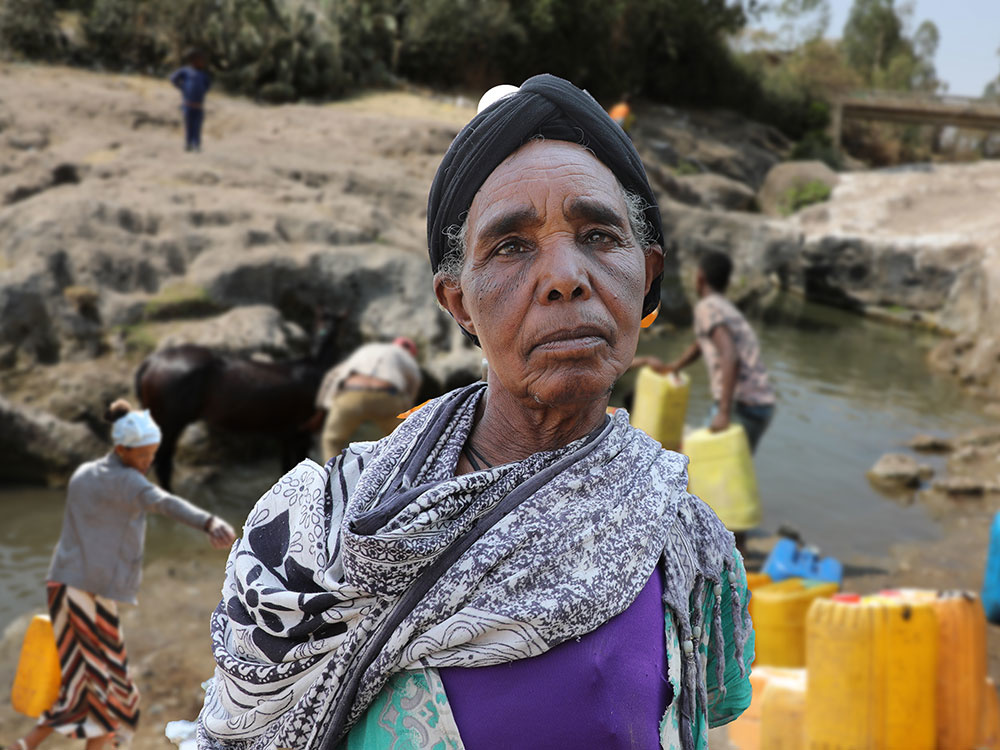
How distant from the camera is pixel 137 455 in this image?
3934 mm

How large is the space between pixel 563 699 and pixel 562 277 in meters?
0.55

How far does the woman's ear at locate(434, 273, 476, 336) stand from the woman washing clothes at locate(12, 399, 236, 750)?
8.87 ft

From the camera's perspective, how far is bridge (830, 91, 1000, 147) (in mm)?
30469

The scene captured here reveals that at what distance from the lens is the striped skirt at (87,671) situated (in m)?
3.85

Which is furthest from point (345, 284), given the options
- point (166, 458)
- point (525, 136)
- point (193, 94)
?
point (525, 136)

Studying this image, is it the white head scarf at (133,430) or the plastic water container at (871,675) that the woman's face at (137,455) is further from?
the plastic water container at (871,675)

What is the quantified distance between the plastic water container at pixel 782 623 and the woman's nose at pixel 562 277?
11.1 feet

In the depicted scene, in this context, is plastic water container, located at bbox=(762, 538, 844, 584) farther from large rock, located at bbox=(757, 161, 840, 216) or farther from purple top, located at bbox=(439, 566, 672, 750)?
large rock, located at bbox=(757, 161, 840, 216)

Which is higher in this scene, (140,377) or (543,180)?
(543,180)

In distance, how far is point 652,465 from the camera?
4.37 feet

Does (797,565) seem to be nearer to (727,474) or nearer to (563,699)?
(727,474)

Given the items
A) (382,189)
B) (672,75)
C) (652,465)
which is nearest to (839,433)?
(382,189)

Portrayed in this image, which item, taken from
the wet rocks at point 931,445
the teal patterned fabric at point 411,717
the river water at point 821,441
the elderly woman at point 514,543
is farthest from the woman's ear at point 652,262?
the wet rocks at point 931,445

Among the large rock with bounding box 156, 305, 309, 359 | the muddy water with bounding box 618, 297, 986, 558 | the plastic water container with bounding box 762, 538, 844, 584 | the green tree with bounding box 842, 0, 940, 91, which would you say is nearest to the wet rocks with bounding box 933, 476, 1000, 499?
the muddy water with bounding box 618, 297, 986, 558
